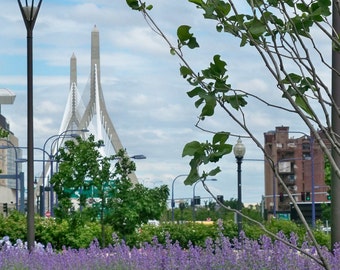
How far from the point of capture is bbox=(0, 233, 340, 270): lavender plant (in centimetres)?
1027

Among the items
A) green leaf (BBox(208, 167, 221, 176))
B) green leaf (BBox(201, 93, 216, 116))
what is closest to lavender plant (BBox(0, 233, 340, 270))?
green leaf (BBox(208, 167, 221, 176))

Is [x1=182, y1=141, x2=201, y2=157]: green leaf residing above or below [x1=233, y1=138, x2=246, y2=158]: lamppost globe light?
below

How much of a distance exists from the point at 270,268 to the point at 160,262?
116 centimetres

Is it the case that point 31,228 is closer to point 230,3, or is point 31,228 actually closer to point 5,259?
point 5,259

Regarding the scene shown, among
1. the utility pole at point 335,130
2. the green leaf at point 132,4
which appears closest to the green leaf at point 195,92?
the green leaf at point 132,4

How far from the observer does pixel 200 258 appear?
34.7 ft

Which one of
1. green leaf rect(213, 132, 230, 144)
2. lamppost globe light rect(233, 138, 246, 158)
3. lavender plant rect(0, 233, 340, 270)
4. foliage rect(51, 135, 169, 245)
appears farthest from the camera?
lamppost globe light rect(233, 138, 246, 158)

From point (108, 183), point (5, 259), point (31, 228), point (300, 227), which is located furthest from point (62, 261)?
point (300, 227)

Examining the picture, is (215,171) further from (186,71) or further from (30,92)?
(30,92)

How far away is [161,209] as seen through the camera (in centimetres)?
2994

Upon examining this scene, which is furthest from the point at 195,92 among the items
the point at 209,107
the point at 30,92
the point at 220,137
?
the point at 30,92

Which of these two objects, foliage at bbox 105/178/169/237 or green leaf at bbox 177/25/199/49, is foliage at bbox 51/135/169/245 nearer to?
foliage at bbox 105/178/169/237

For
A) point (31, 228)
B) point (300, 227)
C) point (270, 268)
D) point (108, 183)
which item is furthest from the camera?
point (300, 227)

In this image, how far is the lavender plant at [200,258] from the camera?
10266 millimetres
